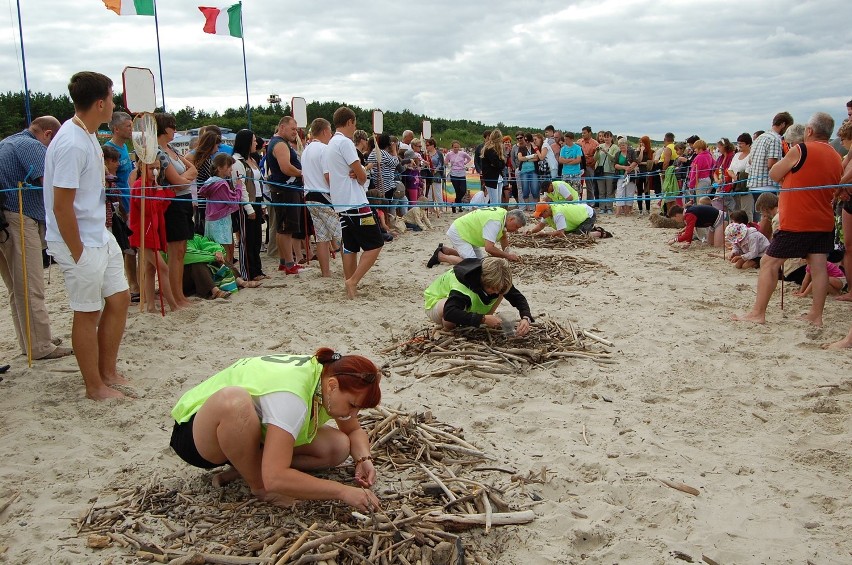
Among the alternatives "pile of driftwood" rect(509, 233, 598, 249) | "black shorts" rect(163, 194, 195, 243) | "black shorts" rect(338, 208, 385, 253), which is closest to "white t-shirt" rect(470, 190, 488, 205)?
"pile of driftwood" rect(509, 233, 598, 249)

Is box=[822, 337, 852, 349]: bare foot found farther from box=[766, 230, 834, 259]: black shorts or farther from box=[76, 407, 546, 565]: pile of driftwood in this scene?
box=[76, 407, 546, 565]: pile of driftwood

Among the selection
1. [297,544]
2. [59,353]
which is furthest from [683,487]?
[59,353]

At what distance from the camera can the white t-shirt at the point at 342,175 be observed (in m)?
7.34

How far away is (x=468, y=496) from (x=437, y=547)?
0.40 metres

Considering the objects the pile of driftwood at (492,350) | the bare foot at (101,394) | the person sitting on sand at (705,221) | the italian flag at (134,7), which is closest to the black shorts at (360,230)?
the pile of driftwood at (492,350)

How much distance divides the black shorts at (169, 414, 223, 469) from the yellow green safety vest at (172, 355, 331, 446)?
4 centimetres

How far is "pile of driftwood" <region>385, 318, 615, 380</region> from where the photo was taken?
5094 millimetres

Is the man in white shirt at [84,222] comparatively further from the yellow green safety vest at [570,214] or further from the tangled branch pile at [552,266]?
the yellow green safety vest at [570,214]

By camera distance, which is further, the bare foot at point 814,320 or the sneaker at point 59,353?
the bare foot at point 814,320

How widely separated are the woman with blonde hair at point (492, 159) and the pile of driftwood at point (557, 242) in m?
3.08

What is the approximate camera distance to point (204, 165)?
7.91 m

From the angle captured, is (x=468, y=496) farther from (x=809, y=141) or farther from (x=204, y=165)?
(x=204, y=165)

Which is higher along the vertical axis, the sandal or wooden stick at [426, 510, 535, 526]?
the sandal

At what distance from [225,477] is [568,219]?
931 centimetres
